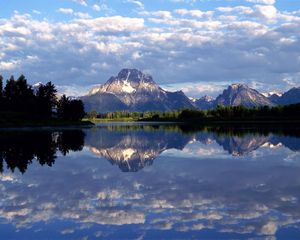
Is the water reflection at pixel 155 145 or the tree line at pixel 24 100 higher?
the tree line at pixel 24 100

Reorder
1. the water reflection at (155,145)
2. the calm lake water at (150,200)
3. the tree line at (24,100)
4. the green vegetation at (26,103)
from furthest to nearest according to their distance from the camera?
the tree line at (24,100)
the green vegetation at (26,103)
the water reflection at (155,145)
the calm lake water at (150,200)

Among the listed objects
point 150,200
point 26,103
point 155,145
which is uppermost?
point 26,103

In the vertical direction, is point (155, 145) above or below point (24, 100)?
below

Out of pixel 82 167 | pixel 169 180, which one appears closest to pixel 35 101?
pixel 82 167

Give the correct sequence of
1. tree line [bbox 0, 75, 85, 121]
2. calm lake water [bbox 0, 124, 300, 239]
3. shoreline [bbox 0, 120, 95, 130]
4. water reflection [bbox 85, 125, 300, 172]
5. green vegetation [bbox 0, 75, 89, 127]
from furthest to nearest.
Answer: tree line [bbox 0, 75, 85, 121] → green vegetation [bbox 0, 75, 89, 127] → shoreline [bbox 0, 120, 95, 130] → water reflection [bbox 85, 125, 300, 172] → calm lake water [bbox 0, 124, 300, 239]

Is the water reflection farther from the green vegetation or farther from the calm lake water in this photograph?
the green vegetation

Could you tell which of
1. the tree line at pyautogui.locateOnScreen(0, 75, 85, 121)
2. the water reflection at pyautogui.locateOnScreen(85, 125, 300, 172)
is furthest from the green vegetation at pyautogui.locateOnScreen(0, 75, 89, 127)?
the water reflection at pyautogui.locateOnScreen(85, 125, 300, 172)

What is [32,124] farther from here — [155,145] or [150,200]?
[150,200]

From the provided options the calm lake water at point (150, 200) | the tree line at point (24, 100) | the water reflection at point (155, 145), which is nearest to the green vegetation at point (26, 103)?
the tree line at point (24, 100)

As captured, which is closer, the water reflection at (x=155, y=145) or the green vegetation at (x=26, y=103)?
the water reflection at (x=155, y=145)

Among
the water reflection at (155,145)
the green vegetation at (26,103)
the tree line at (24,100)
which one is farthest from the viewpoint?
the tree line at (24,100)

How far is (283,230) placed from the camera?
16.2 metres

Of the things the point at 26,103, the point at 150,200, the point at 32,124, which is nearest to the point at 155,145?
the point at 150,200

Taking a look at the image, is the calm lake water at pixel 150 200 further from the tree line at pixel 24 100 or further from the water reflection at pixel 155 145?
the tree line at pixel 24 100
